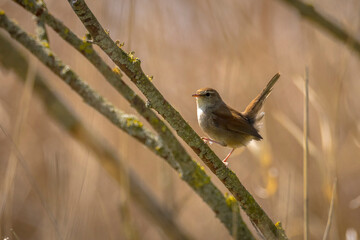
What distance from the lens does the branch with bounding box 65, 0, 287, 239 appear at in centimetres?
141

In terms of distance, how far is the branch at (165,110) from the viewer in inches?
55.6

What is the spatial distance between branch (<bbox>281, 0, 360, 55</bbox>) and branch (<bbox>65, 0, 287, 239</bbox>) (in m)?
1.51

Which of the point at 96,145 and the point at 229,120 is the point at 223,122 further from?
the point at 96,145

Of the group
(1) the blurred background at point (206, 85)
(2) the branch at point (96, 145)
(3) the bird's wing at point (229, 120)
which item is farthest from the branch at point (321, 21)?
(2) the branch at point (96, 145)

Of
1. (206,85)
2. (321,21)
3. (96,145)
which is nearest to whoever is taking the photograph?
(321,21)

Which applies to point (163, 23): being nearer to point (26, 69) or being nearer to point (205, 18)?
point (205, 18)

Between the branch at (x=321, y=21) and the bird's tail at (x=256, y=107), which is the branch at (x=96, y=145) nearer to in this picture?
the bird's tail at (x=256, y=107)

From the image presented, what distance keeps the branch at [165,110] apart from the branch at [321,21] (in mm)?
1505

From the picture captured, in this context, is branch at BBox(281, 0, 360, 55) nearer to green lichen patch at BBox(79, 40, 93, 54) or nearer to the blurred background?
the blurred background

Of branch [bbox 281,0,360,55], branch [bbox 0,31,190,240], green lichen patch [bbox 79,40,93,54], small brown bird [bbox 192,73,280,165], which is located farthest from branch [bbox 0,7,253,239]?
branch [bbox 281,0,360,55]

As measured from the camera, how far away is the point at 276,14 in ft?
13.3

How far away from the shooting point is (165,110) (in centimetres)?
152

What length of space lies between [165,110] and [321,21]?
1700mm

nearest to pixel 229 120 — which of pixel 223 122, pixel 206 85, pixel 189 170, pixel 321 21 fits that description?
pixel 223 122
